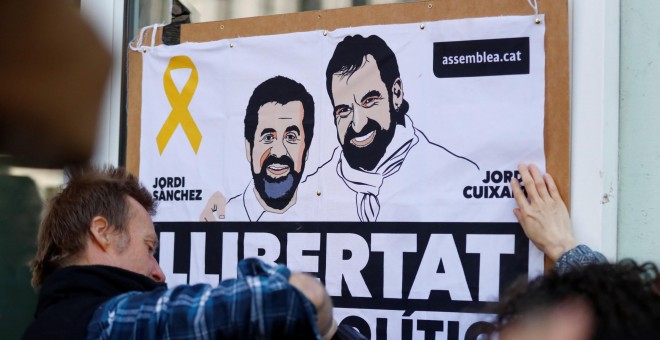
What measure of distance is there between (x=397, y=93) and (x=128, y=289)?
3.06ft

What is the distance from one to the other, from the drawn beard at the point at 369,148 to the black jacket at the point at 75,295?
2.33 feet

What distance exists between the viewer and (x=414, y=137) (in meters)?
2.15

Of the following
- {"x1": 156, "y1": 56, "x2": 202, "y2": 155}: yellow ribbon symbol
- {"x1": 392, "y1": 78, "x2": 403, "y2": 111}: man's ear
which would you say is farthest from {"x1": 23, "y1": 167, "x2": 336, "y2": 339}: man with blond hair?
{"x1": 392, "y1": 78, "x2": 403, "y2": 111}: man's ear

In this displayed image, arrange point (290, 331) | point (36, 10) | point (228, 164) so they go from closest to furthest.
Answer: point (36, 10) → point (290, 331) → point (228, 164)

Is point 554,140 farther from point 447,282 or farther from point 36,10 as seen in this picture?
point 36,10

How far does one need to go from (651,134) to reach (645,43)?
0.77 feet

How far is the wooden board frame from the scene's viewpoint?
6.48ft

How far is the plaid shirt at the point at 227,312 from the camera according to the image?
4.66 feet

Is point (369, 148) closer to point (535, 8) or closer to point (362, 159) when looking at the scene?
point (362, 159)

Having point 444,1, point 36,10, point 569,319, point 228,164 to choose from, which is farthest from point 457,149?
point 36,10

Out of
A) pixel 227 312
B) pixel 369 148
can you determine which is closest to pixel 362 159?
pixel 369 148

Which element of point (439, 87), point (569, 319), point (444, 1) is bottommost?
point (569, 319)

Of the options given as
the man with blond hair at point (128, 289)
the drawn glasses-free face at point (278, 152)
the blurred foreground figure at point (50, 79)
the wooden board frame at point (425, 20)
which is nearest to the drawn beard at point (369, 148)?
the drawn glasses-free face at point (278, 152)

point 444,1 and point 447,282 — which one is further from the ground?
point 444,1
